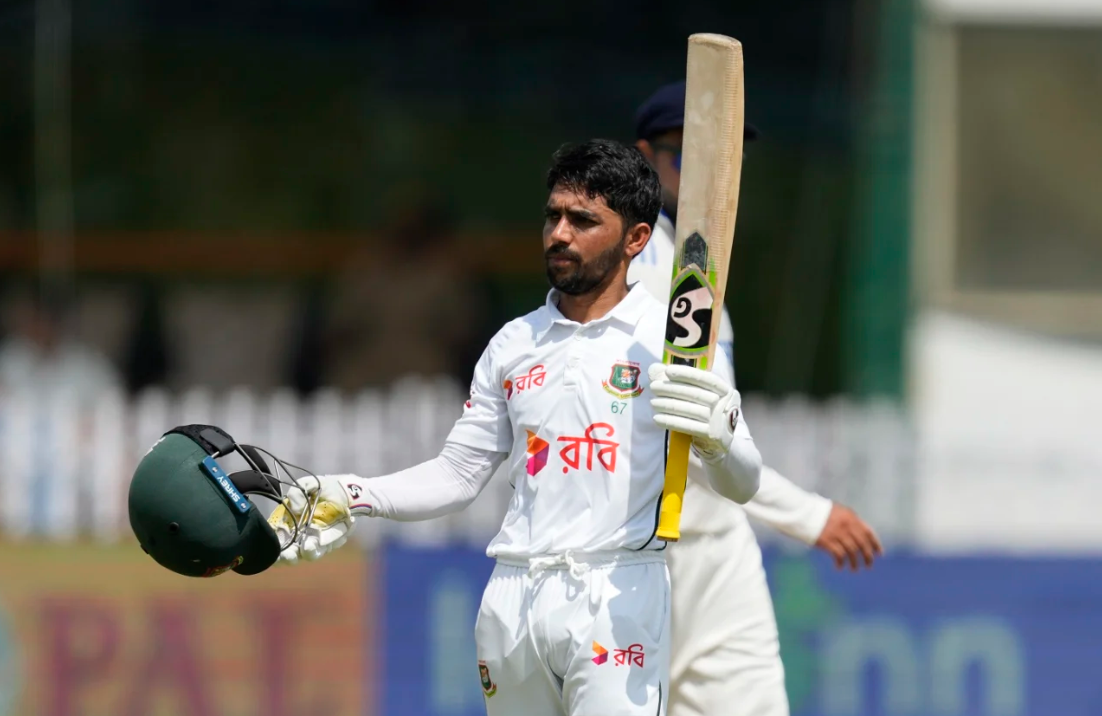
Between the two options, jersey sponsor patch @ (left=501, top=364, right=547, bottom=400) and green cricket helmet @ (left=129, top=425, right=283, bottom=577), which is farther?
jersey sponsor patch @ (left=501, top=364, right=547, bottom=400)

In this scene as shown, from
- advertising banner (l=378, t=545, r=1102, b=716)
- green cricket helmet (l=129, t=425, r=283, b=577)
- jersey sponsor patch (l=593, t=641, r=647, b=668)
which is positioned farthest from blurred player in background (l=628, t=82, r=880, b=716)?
advertising banner (l=378, t=545, r=1102, b=716)

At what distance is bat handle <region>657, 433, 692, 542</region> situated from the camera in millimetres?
3516

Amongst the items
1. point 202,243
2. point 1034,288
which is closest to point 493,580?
point 1034,288

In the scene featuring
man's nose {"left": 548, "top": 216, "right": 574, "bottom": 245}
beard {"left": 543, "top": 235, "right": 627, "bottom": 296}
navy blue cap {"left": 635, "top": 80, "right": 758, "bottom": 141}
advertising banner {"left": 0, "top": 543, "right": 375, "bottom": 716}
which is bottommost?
advertising banner {"left": 0, "top": 543, "right": 375, "bottom": 716}

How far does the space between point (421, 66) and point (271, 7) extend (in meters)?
1.05

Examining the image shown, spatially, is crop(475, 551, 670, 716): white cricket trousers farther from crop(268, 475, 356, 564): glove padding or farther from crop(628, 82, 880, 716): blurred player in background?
crop(628, 82, 880, 716): blurred player in background

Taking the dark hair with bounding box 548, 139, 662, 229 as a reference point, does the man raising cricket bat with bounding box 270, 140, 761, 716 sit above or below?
below

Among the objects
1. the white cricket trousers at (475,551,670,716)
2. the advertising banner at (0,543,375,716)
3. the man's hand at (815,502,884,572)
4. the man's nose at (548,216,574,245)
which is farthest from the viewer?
the advertising banner at (0,543,375,716)

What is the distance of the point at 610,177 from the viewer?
11.8 ft

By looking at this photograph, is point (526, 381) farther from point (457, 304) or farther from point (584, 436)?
point (457, 304)

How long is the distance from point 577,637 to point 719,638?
991 millimetres

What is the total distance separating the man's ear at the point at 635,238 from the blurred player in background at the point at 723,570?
0.56 metres

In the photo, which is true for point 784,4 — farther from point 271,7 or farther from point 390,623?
point 390,623

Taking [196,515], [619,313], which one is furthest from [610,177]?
[196,515]
